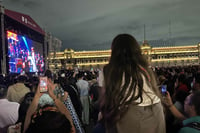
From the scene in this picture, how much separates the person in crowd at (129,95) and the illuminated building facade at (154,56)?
296 feet

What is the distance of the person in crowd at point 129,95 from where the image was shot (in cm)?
173

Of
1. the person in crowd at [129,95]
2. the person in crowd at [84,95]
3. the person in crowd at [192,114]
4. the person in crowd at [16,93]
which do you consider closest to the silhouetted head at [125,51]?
the person in crowd at [129,95]

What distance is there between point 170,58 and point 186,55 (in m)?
7.13

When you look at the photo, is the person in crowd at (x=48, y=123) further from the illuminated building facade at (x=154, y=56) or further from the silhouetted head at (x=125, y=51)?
the illuminated building facade at (x=154, y=56)

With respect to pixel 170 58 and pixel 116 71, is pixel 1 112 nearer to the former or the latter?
pixel 116 71

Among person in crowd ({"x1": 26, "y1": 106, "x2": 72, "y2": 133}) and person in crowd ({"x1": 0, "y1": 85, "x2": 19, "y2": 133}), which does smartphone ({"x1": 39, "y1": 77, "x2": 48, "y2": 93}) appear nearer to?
person in crowd ({"x1": 26, "y1": 106, "x2": 72, "y2": 133})

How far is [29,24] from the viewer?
117 feet

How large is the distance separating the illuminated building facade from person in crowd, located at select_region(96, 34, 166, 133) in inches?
3550

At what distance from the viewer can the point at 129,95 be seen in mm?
1764

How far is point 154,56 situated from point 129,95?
97.5 meters

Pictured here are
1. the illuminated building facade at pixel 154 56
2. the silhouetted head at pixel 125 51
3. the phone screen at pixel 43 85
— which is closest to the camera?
the silhouetted head at pixel 125 51

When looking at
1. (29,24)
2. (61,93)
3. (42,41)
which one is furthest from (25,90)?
(42,41)

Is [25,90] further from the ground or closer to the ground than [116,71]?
closer to the ground

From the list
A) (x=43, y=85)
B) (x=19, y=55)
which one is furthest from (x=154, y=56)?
(x=43, y=85)
